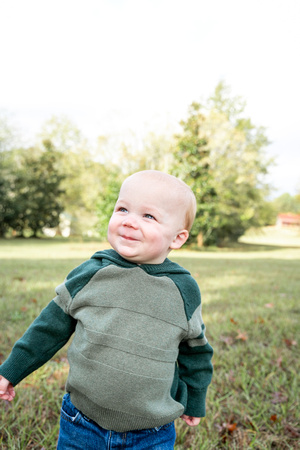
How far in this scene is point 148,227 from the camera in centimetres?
138

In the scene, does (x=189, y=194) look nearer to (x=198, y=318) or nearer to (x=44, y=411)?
(x=198, y=318)

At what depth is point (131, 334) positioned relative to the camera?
1.29 meters

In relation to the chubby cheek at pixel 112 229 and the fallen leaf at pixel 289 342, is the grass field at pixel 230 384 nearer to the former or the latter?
the fallen leaf at pixel 289 342

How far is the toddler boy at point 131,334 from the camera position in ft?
4.23

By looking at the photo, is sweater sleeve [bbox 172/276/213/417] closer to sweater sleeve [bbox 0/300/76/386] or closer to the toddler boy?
the toddler boy

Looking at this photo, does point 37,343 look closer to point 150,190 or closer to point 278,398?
point 150,190

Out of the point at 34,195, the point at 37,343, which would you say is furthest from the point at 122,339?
the point at 34,195

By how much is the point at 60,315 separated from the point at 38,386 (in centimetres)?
115

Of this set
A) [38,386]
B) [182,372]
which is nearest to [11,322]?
[38,386]

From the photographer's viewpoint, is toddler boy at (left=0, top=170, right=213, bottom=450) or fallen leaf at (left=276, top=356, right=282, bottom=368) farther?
fallen leaf at (left=276, top=356, right=282, bottom=368)

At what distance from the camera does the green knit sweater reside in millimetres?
1284

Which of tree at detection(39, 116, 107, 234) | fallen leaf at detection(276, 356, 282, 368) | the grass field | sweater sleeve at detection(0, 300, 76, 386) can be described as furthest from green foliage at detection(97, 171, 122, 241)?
sweater sleeve at detection(0, 300, 76, 386)

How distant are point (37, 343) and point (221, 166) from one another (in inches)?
789

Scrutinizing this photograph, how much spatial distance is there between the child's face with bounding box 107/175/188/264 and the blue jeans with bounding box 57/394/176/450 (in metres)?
0.64
